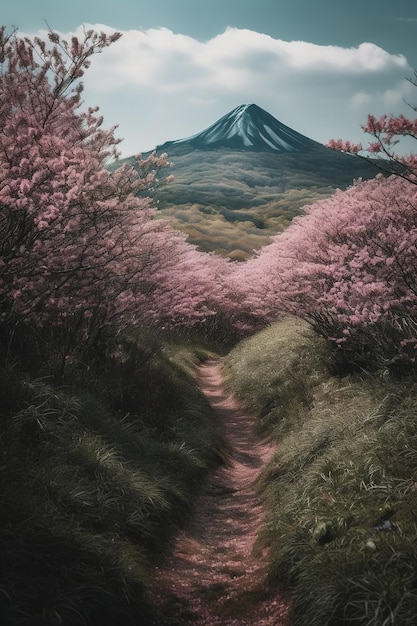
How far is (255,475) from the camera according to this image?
311 inches

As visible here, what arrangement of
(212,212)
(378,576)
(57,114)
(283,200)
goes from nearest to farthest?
(378,576) < (57,114) < (212,212) < (283,200)

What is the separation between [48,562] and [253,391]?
9441 mm

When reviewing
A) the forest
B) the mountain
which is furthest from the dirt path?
the mountain

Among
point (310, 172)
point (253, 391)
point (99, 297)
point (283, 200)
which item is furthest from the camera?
point (310, 172)

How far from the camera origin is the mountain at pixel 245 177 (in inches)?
3183

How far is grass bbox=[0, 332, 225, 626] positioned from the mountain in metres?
42.6

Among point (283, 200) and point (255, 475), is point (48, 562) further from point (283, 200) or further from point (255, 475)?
point (283, 200)

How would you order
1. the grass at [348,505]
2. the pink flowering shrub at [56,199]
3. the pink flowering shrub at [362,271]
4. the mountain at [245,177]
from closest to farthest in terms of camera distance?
the grass at [348,505] < the pink flowering shrub at [56,199] < the pink flowering shrub at [362,271] < the mountain at [245,177]

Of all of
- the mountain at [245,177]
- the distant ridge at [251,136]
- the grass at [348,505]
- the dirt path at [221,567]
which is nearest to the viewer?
the grass at [348,505]

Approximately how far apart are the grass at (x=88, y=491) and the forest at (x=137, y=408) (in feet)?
0.07

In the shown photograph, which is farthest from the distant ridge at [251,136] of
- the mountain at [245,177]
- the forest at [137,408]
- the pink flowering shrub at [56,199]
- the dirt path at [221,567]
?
the dirt path at [221,567]

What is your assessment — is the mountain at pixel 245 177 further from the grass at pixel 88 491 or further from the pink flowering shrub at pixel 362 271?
the grass at pixel 88 491

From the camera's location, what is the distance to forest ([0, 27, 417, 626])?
352 cm

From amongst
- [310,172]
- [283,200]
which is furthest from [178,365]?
[310,172]
